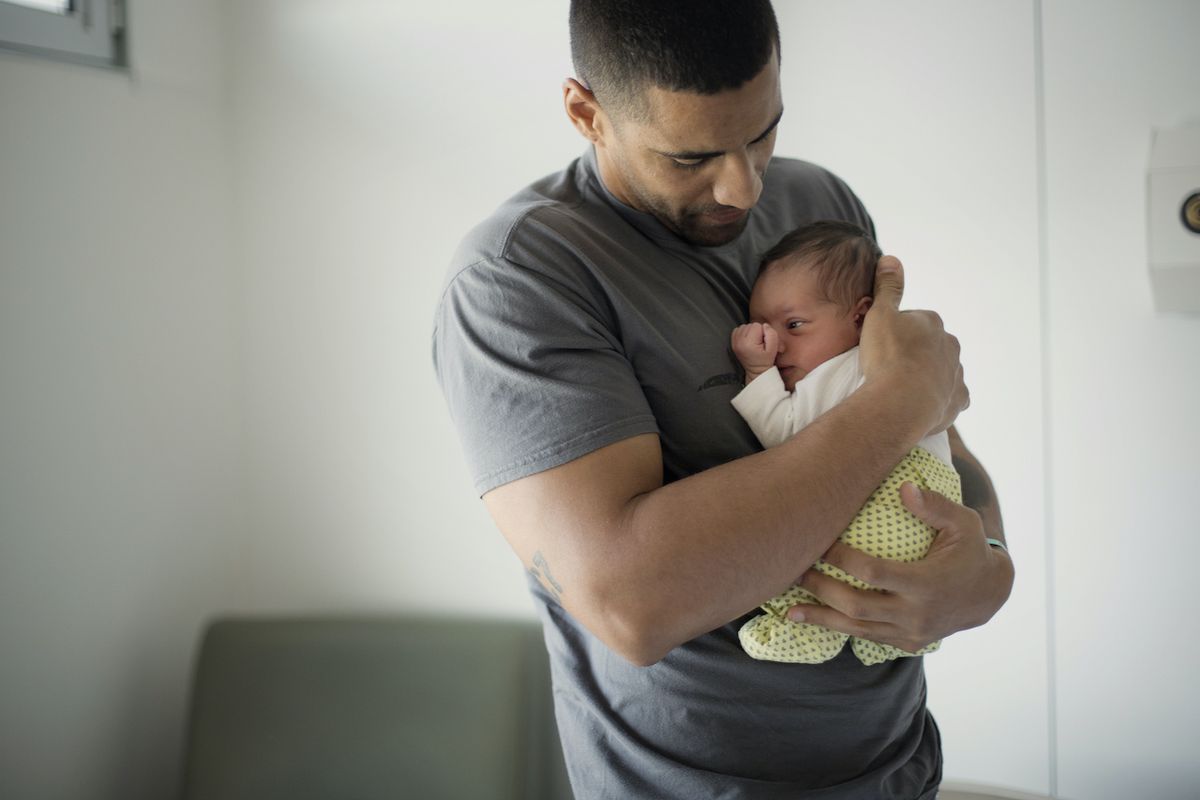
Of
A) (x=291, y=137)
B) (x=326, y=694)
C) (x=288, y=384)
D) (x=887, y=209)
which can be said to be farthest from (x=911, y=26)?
(x=326, y=694)

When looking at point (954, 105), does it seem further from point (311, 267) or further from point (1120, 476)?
point (311, 267)

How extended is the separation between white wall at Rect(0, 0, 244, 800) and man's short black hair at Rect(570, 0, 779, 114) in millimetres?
1326

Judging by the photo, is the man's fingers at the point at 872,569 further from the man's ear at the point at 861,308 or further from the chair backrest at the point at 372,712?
the chair backrest at the point at 372,712

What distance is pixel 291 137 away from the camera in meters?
2.47

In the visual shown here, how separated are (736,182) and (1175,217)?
3.82 feet

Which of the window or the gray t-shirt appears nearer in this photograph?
the gray t-shirt

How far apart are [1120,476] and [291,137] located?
195 centimetres

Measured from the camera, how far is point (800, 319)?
128 cm

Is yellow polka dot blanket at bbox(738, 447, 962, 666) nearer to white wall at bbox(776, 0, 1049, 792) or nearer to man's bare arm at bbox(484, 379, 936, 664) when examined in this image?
man's bare arm at bbox(484, 379, 936, 664)

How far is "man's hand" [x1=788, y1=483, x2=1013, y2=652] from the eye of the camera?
43.0 inches

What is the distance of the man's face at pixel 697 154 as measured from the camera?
3.82 feet

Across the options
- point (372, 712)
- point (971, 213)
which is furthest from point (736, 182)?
point (372, 712)

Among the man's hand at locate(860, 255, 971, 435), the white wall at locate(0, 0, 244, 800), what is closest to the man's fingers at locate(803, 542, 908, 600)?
the man's hand at locate(860, 255, 971, 435)

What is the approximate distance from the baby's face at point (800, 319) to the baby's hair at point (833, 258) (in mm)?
11
